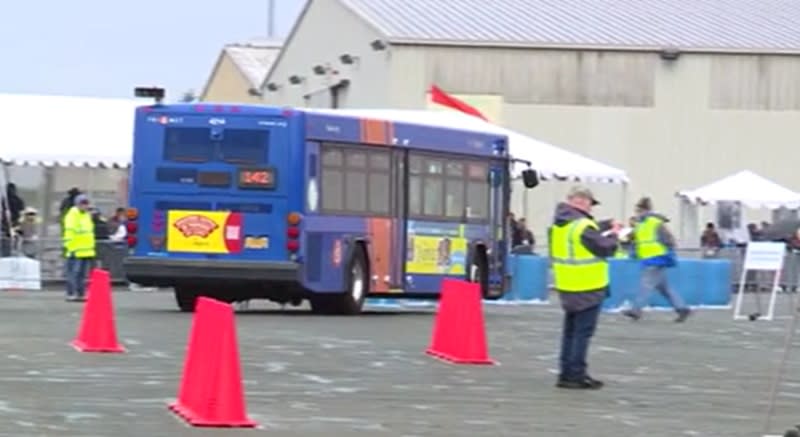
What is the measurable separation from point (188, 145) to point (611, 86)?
33.2m

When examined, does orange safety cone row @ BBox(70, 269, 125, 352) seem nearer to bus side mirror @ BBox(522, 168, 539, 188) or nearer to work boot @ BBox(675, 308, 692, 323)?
work boot @ BBox(675, 308, 692, 323)

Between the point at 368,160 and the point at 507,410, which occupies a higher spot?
the point at 368,160

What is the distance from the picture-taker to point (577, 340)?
17031 mm

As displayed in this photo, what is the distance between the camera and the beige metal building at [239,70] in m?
88.6

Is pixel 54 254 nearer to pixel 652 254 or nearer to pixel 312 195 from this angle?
pixel 312 195

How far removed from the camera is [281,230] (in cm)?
2750

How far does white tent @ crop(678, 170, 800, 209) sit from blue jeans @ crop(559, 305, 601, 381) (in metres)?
34.3

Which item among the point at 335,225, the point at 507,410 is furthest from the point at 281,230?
the point at 507,410

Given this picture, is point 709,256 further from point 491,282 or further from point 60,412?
point 60,412

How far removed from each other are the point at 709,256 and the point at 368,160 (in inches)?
754

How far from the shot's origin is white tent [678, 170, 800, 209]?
5084 cm

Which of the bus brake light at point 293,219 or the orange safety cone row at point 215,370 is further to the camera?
the bus brake light at point 293,219

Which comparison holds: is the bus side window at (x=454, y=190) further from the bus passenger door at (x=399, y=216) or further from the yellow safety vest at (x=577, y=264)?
the yellow safety vest at (x=577, y=264)

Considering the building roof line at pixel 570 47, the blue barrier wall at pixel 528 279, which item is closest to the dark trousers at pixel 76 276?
the blue barrier wall at pixel 528 279
